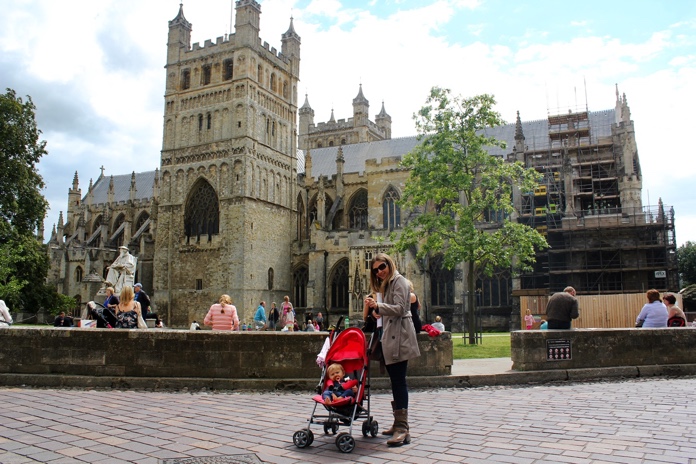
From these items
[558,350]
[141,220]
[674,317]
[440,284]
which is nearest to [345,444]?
[558,350]

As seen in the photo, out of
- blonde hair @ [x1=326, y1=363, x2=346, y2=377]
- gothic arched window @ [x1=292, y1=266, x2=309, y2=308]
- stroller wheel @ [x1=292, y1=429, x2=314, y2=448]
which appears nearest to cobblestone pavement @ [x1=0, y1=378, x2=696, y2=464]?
stroller wheel @ [x1=292, y1=429, x2=314, y2=448]

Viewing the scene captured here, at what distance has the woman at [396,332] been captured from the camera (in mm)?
5691

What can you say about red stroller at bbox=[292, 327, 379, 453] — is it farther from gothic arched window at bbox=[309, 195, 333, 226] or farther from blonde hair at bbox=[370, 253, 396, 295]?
gothic arched window at bbox=[309, 195, 333, 226]

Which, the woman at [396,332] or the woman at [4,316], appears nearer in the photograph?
the woman at [396,332]

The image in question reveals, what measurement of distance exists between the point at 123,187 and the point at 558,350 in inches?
2386

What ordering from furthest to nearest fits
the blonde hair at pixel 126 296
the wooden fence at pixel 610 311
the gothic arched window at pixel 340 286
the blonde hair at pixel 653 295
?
the gothic arched window at pixel 340 286 < the wooden fence at pixel 610 311 < the blonde hair at pixel 653 295 < the blonde hair at pixel 126 296

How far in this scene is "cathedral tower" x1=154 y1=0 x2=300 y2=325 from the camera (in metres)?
39.2

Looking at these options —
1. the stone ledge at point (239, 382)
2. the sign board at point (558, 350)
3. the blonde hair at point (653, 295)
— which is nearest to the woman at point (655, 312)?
the blonde hair at point (653, 295)

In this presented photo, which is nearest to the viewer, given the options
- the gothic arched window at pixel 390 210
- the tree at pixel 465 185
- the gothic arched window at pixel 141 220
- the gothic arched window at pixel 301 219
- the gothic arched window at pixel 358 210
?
the tree at pixel 465 185

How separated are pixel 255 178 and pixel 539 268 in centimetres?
1951

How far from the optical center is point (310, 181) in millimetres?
47250

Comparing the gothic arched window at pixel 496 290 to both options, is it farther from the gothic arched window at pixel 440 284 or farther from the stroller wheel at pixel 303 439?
the stroller wheel at pixel 303 439

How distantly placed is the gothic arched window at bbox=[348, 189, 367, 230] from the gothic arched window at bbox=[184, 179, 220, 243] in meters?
10.2

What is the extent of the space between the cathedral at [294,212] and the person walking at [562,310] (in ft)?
74.4
